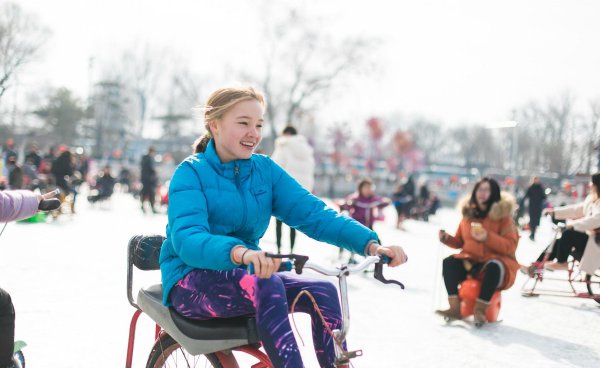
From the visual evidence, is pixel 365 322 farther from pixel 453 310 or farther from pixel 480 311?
pixel 480 311

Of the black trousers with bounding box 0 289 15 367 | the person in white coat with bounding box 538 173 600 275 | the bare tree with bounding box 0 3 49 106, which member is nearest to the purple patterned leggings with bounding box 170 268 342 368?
the black trousers with bounding box 0 289 15 367

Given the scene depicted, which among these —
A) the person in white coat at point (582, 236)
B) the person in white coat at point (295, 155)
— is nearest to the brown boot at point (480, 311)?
the person in white coat at point (582, 236)

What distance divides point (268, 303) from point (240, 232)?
0.44 meters

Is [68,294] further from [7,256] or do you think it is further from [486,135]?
[486,135]

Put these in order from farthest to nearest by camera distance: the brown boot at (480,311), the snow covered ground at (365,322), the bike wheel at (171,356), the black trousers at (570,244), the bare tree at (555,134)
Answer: the bare tree at (555,134) → the black trousers at (570,244) → the brown boot at (480,311) → the snow covered ground at (365,322) → the bike wheel at (171,356)

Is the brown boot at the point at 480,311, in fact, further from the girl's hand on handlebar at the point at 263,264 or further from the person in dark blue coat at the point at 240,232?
the girl's hand on handlebar at the point at 263,264

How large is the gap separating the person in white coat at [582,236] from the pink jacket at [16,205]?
5325 mm

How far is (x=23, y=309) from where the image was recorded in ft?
16.0

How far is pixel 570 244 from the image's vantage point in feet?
22.1

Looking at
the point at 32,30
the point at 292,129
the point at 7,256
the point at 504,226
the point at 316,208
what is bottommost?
the point at 7,256

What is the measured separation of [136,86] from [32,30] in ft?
113

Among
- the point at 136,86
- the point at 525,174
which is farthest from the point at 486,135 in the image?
the point at 136,86

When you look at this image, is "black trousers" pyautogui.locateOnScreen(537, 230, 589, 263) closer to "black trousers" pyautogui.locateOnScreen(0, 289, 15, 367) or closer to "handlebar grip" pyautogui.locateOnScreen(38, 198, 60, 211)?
"handlebar grip" pyautogui.locateOnScreen(38, 198, 60, 211)

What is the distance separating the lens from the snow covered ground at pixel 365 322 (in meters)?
4.15
